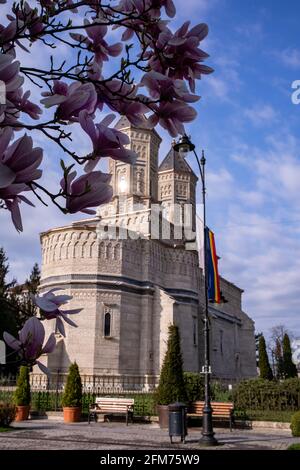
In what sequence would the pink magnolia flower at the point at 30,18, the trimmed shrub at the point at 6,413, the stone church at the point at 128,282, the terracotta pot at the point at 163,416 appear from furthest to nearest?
1. the stone church at the point at 128,282
2. the terracotta pot at the point at 163,416
3. the trimmed shrub at the point at 6,413
4. the pink magnolia flower at the point at 30,18

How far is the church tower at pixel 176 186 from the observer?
41.7 metres

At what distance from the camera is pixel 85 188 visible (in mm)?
1236

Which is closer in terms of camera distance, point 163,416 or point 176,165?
point 163,416

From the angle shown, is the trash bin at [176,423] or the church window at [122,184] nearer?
the trash bin at [176,423]

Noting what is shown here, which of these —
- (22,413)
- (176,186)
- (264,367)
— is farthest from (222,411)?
(176,186)

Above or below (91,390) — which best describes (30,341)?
above

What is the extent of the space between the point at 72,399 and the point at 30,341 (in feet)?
50.2

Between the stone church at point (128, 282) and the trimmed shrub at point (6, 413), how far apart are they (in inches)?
418

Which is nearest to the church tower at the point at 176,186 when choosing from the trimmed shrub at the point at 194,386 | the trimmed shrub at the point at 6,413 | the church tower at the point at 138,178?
the church tower at the point at 138,178

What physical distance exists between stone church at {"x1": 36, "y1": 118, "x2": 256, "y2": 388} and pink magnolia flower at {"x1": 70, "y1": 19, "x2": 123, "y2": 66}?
2325 centimetres

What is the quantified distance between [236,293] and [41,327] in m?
49.0

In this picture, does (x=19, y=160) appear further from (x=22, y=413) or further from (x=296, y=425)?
(x=22, y=413)

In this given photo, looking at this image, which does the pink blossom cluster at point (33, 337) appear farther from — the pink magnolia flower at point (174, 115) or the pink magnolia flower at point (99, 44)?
the pink magnolia flower at point (99, 44)
